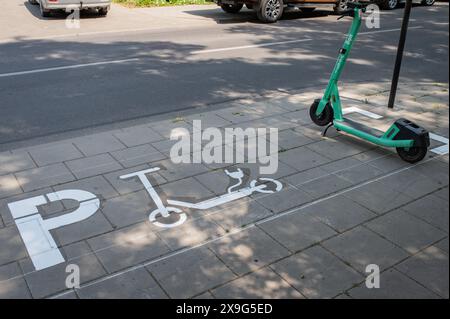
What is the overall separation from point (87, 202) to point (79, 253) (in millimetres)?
850

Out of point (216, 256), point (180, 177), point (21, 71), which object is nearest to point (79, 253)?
point (216, 256)

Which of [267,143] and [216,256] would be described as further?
[267,143]

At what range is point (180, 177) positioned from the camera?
4984 millimetres

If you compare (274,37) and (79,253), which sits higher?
(274,37)

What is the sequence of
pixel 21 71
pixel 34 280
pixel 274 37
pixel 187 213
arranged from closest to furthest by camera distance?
1. pixel 34 280
2. pixel 187 213
3. pixel 21 71
4. pixel 274 37

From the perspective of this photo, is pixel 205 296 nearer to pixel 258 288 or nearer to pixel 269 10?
pixel 258 288

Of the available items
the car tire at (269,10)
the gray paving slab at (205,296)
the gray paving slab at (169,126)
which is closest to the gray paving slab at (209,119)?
the gray paving slab at (169,126)

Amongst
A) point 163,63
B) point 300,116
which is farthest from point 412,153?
point 163,63

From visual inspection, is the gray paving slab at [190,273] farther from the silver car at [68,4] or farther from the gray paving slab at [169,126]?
the silver car at [68,4]

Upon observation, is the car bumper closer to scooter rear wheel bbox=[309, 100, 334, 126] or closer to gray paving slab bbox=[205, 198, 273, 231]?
scooter rear wheel bbox=[309, 100, 334, 126]


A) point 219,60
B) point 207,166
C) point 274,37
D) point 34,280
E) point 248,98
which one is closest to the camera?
point 34,280

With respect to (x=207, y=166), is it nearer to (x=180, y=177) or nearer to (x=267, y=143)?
(x=180, y=177)

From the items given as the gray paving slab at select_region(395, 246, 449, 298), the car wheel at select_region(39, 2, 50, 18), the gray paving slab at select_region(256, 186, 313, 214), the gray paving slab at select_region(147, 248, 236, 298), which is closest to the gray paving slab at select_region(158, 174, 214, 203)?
the gray paving slab at select_region(256, 186, 313, 214)

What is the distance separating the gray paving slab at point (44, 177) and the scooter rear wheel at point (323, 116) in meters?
3.30
